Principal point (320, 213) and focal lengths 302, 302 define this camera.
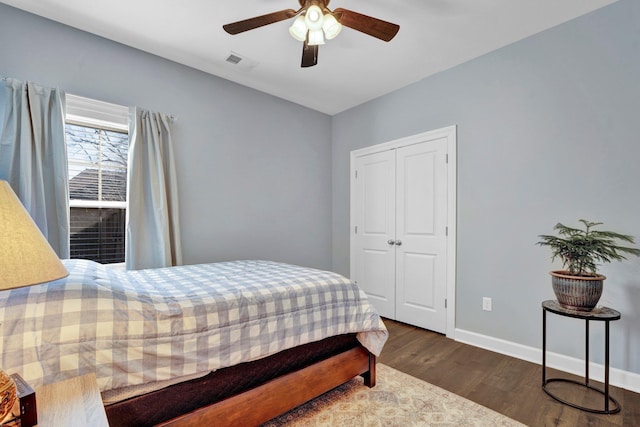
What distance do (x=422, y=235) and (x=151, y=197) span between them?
8.71ft

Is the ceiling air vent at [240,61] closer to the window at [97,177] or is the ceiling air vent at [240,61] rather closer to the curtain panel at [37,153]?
the window at [97,177]

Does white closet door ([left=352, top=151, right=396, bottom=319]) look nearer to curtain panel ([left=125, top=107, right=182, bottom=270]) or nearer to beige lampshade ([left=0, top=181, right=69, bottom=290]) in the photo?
curtain panel ([left=125, top=107, right=182, bottom=270])

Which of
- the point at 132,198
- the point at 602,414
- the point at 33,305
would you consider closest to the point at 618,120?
the point at 602,414

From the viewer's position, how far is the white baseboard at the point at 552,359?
205 centimetres

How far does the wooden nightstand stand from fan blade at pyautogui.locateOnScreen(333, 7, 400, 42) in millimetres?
2082

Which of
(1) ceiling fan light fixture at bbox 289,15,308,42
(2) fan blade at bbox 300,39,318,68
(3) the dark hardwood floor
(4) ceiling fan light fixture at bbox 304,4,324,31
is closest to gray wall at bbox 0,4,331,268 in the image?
(2) fan blade at bbox 300,39,318,68

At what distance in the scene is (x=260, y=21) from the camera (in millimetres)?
1819

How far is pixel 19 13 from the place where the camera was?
85.2 inches

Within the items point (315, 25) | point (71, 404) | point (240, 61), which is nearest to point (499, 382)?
point (71, 404)

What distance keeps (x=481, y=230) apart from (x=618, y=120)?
1.21 m

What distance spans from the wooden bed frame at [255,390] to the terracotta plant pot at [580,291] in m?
1.29

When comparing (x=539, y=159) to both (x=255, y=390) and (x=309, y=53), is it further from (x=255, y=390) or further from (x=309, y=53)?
(x=255, y=390)

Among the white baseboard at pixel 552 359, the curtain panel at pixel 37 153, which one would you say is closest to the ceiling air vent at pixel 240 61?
the curtain panel at pixel 37 153

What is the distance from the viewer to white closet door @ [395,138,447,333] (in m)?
3.07
